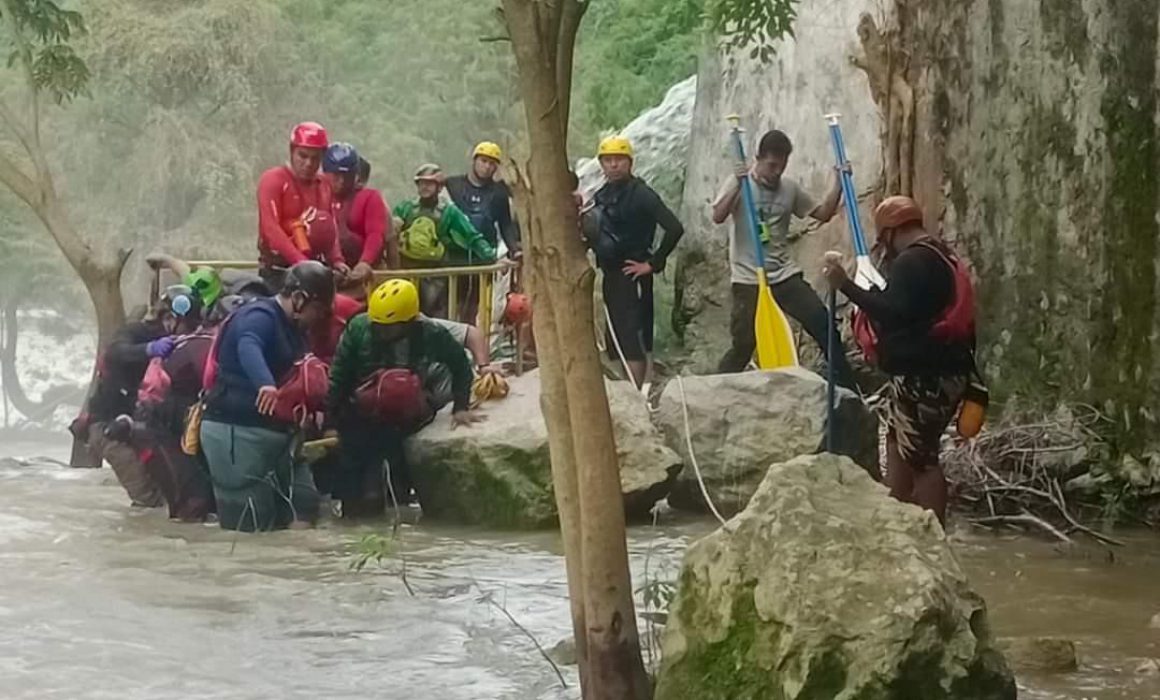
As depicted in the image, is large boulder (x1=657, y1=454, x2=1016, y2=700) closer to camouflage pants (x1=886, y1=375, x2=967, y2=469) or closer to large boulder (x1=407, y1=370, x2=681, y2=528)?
camouflage pants (x1=886, y1=375, x2=967, y2=469)

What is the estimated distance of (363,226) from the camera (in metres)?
10.3

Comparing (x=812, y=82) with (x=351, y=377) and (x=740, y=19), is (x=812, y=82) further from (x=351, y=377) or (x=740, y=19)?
Result: (x=351, y=377)

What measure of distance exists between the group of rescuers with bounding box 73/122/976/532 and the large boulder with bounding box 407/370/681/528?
201 millimetres

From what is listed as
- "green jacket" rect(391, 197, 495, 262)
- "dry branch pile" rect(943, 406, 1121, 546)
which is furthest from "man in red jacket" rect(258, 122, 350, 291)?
"dry branch pile" rect(943, 406, 1121, 546)

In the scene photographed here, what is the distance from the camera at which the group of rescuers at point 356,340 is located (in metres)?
8.52

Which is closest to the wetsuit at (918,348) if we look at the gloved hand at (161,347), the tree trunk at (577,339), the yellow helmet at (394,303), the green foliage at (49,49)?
the tree trunk at (577,339)

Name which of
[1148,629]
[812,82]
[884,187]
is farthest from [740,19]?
[812,82]

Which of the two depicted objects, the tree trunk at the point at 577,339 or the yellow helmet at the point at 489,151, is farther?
the yellow helmet at the point at 489,151

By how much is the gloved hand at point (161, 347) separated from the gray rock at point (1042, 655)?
552cm

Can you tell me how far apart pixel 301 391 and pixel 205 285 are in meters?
1.77

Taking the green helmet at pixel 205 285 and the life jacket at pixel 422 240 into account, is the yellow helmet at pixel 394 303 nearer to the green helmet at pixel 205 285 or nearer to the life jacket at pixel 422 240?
the green helmet at pixel 205 285

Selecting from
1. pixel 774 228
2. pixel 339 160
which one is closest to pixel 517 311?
pixel 339 160

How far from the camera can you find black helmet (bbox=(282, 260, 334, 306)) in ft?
28.1

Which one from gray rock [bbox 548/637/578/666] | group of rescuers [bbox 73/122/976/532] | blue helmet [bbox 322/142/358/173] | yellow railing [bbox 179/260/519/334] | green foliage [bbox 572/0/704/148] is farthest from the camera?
green foliage [bbox 572/0/704/148]
